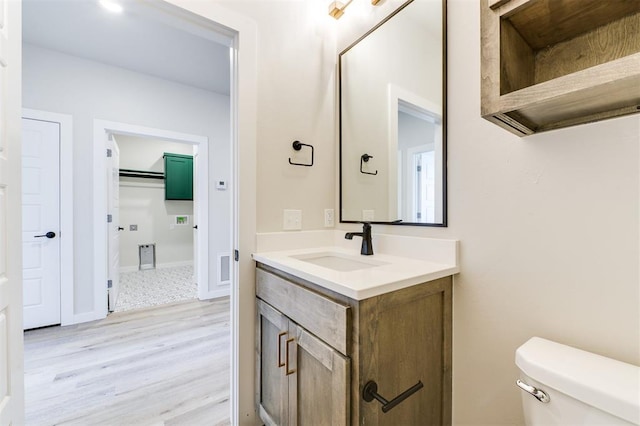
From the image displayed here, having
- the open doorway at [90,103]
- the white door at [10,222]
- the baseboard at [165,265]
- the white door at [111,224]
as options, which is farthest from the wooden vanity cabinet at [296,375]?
the baseboard at [165,265]

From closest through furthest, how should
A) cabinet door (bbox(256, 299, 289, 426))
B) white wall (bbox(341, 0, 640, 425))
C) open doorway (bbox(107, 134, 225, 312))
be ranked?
white wall (bbox(341, 0, 640, 425)), cabinet door (bbox(256, 299, 289, 426)), open doorway (bbox(107, 134, 225, 312))

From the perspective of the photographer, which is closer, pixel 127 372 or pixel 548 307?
pixel 548 307

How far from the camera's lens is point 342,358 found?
0.83 meters

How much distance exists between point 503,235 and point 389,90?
2.98 feet

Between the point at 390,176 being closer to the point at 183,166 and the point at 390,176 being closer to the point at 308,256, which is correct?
the point at 308,256

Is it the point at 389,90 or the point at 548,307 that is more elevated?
the point at 389,90

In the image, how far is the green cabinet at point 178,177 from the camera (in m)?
5.06

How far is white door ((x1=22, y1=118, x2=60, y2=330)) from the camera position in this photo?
2.48 meters

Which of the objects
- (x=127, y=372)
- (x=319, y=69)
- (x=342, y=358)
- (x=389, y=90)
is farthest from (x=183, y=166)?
(x=342, y=358)

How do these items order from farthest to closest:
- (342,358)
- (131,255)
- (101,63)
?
(131,255) → (101,63) → (342,358)

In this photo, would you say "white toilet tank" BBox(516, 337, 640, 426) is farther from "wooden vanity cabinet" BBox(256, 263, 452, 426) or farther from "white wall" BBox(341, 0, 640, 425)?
"wooden vanity cabinet" BBox(256, 263, 452, 426)

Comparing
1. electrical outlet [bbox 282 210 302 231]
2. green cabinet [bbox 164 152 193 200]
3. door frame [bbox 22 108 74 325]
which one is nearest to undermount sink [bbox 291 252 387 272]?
electrical outlet [bbox 282 210 302 231]

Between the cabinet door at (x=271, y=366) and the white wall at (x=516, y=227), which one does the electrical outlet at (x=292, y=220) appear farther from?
the cabinet door at (x=271, y=366)

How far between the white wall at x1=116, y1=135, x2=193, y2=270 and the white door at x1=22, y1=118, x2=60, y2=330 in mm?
2464
